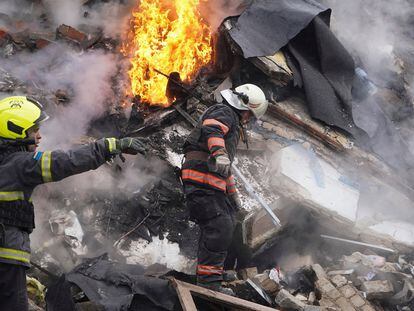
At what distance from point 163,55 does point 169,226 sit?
10.5ft

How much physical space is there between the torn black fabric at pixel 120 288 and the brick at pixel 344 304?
211 centimetres

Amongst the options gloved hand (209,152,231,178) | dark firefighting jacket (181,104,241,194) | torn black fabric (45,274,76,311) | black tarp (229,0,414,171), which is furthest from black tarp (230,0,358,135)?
torn black fabric (45,274,76,311)

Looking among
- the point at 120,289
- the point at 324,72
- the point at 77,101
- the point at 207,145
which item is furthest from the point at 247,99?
the point at 324,72

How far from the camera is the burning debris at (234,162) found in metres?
5.01

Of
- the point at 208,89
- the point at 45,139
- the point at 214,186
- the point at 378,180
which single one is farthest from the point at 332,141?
the point at 45,139

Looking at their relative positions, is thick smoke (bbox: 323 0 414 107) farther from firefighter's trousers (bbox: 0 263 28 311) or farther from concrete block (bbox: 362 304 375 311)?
firefighter's trousers (bbox: 0 263 28 311)

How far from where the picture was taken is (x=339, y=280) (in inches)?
212

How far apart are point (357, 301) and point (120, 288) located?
111 inches

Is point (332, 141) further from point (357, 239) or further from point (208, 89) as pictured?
point (208, 89)

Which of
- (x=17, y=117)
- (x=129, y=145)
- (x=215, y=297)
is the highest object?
(x=17, y=117)

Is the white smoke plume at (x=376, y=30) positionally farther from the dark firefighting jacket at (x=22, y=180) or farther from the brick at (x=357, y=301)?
the dark firefighting jacket at (x=22, y=180)

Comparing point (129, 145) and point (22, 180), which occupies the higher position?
point (129, 145)

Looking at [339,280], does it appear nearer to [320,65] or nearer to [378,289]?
[378,289]

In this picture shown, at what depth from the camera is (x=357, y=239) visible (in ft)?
20.8
